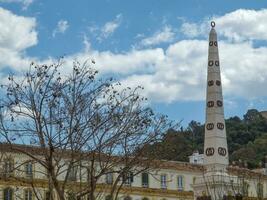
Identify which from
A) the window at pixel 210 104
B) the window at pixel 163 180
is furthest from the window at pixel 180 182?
the window at pixel 210 104

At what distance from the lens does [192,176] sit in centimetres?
7844

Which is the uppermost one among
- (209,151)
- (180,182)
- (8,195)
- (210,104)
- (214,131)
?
(210,104)

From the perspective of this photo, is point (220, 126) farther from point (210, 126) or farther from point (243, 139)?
point (243, 139)

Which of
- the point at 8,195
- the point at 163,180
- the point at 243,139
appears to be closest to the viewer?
the point at 8,195

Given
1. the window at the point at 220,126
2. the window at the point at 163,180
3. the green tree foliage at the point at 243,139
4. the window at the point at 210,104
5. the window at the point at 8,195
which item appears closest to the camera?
the window at the point at 220,126

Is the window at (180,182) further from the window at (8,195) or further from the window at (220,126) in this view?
the window at (220,126)

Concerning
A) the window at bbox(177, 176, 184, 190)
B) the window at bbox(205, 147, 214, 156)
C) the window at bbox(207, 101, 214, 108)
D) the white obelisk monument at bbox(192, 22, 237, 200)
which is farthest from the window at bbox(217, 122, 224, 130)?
the window at bbox(177, 176, 184, 190)

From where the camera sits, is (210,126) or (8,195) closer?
(210,126)

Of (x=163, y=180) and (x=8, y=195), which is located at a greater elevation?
(x=163, y=180)

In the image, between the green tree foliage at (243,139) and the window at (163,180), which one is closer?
the window at (163,180)

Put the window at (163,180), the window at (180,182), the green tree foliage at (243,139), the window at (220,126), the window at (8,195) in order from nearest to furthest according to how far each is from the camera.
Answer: the window at (220,126) → the window at (8,195) → the window at (163,180) → the window at (180,182) → the green tree foliage at (243,139)

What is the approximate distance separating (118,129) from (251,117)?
372 feet

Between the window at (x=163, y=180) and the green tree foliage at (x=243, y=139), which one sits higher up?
the green tree foliage at (x=243, y=139)

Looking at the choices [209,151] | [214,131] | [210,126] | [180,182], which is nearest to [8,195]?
[180,182]
